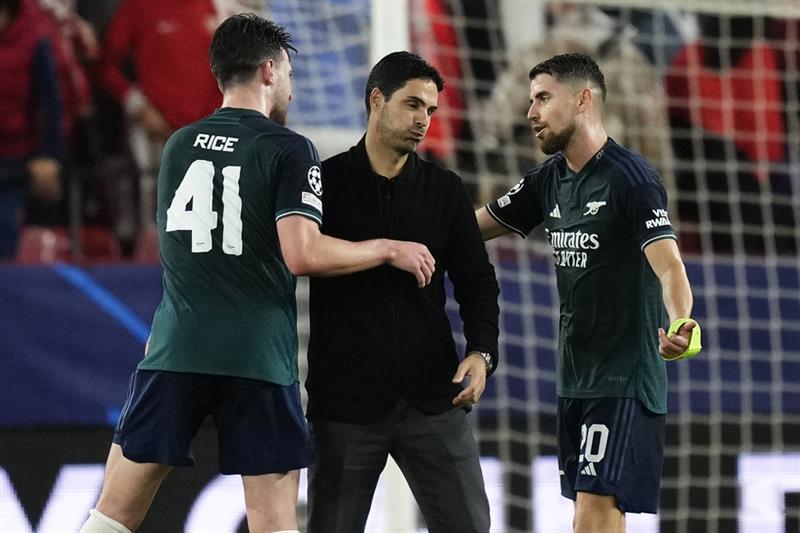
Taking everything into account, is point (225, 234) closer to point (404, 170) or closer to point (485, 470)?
point (404, 170)

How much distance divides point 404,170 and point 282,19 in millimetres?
3165

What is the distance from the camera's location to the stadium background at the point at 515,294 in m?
5.91

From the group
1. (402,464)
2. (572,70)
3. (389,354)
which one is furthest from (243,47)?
(402,464)

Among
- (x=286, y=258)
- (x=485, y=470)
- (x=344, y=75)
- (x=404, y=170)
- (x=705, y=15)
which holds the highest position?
(x=705, y=15)

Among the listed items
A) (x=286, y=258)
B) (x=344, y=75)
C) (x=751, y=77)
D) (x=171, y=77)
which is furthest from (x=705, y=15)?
(x=286, y=258)

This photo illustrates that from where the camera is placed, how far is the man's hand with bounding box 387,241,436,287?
373 centimetres

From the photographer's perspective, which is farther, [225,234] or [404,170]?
[404,170]

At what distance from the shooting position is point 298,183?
3609 mm

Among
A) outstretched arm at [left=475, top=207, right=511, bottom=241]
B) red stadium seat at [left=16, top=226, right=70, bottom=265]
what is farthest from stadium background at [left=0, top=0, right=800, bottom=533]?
outstretched arm at [left=475, top=207, right=511, bottom=241]

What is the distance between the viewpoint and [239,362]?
3613mm

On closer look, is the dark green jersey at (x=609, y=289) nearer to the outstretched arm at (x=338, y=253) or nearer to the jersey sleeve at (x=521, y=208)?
the jersey sleeve at (x=521, y=208)

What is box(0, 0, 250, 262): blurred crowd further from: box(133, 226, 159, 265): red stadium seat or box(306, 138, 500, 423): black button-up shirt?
box(306, 138, 500, 423): black button-up shirt

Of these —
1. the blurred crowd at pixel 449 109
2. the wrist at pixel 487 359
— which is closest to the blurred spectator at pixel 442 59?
the blurred crowd at pixel 449 109

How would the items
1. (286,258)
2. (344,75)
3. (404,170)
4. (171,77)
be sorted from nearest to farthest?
(286,258), (404,170), (344,75), (171,77)
